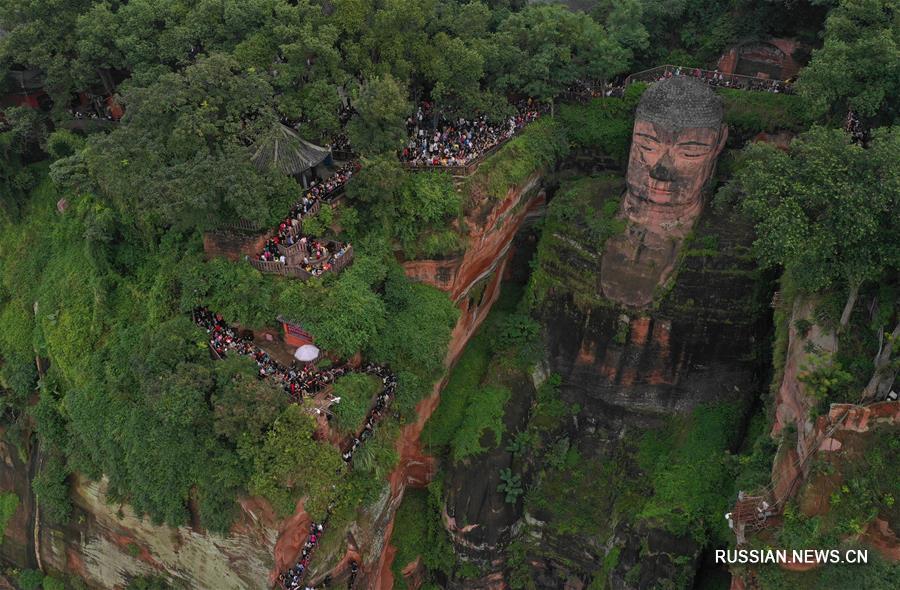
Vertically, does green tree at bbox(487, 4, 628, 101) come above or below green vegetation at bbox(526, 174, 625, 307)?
above

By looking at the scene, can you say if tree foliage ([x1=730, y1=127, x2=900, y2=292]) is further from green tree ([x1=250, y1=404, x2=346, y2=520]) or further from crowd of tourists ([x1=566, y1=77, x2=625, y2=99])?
green tree ([x1=250, y1=404, x2=346, y2=520])

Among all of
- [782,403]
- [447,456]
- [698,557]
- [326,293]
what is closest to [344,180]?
[326,293]

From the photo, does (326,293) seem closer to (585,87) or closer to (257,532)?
(257,532)

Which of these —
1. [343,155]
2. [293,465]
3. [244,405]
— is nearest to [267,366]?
[244,405]

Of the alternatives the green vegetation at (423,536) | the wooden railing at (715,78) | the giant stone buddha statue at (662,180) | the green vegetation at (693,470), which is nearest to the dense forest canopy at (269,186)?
the wooden railing at (715,78)

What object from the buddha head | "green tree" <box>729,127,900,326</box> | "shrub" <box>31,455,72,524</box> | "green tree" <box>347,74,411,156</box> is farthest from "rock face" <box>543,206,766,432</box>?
"shrub" <box>31,455,72,524</box>

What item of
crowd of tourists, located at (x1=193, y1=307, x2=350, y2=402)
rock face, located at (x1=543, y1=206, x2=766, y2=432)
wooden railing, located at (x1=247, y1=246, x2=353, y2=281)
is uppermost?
wooden railing, located at (x1=247, y1=246, x2=353, y2=281)

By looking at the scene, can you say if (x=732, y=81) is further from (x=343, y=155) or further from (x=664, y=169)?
(x=343, y=155)
